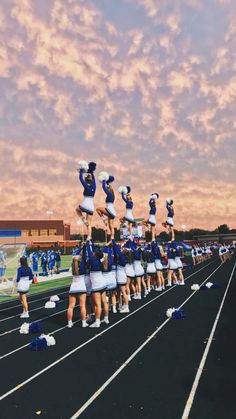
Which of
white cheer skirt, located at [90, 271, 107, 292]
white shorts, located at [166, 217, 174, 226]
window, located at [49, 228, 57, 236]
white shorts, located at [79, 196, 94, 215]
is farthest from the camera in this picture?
window, located at [49, 228, 57, 236]

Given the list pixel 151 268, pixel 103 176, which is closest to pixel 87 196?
pixel 103 176

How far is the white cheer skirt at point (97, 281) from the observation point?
10.0 meters

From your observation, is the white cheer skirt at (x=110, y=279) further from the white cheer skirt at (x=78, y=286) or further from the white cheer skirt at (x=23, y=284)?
the white cheer skirt at (x=23, y=284)

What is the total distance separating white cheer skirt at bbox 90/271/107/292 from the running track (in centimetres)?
107

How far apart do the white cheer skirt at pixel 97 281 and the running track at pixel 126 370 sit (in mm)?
1069

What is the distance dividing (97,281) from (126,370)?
3707 mm

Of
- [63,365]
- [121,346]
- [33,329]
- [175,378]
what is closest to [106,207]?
[33,329]

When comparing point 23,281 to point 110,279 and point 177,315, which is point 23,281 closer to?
point 110,279

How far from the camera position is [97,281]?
1009 cm

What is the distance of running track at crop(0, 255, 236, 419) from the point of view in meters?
5.12

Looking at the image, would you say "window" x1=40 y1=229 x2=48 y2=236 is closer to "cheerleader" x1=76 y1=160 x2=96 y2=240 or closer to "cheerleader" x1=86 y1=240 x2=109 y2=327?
"cheerleader" x1=76 y1=160 x2=96 y2=240

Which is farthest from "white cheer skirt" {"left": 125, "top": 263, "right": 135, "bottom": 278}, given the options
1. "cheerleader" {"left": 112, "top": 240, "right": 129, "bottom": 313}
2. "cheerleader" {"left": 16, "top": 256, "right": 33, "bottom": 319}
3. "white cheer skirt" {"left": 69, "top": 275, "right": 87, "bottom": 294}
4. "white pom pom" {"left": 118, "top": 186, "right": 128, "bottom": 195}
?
"white cheer skirt" {"left": 69, "top": 275, "right": 87, "bottom": 294}

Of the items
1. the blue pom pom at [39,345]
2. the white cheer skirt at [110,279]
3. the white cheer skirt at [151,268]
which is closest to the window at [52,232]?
the white cheer skirt at [151,268]

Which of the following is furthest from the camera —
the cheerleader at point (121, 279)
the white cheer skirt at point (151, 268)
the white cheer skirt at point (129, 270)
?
the white cheer skirt at point (151, 268)
